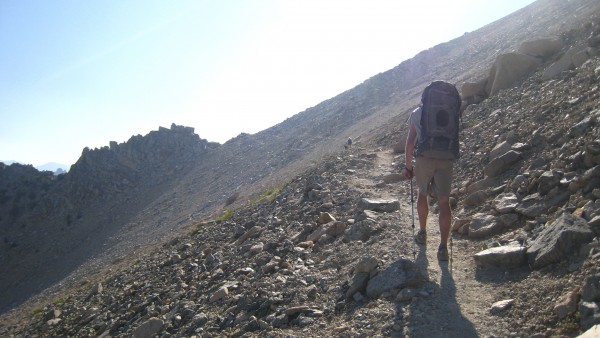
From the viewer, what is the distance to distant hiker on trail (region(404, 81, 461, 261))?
6984 millimetres

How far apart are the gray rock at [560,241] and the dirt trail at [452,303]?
0.67 meters

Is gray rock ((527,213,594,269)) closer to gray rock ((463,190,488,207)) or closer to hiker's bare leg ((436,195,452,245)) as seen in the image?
hiker's bare leg ((436,195,452,245))

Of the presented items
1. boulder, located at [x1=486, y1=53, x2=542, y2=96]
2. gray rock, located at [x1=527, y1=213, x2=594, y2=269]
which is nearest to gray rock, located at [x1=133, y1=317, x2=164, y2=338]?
gray rock, located at [x1=527, y1=213, x2=594, y2=269]

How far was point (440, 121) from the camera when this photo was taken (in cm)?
704

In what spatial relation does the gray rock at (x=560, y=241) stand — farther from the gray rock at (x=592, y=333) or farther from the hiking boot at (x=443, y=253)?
the gray rock at (x=592, y=333)

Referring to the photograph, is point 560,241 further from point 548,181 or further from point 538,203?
point 548,181

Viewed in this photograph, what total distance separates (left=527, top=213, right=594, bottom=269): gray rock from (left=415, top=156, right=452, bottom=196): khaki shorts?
171cm

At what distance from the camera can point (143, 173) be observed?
57.1 metres

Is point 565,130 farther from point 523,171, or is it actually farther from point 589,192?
point 589,192

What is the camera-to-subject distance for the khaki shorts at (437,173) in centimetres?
725

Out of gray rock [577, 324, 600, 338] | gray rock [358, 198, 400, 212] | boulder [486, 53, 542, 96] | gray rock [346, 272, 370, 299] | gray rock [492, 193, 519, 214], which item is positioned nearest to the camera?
gray rock [577, 324, 600, 338]

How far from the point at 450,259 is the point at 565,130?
3954 millimetres

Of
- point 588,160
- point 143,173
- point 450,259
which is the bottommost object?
point 450,259

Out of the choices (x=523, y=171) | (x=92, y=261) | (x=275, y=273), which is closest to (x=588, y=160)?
(x=523, y=171)
